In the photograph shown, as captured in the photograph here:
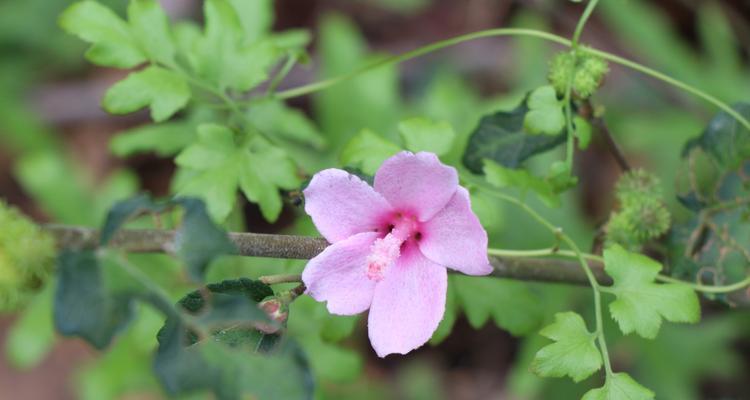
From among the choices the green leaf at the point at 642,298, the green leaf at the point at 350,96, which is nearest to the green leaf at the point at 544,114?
the green leaf at the point at 642,298

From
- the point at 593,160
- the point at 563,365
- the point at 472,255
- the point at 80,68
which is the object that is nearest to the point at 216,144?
the point at 472,255

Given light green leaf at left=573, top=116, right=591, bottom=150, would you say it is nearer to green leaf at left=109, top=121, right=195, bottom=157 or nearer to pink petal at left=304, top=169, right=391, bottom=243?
pink petal at left=304, top=169, right=391, bottom=243

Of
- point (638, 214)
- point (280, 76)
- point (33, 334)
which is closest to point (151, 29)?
point (280, 76)

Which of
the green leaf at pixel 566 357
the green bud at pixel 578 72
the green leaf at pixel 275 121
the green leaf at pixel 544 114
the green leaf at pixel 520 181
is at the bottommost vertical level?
the green leaf at pixel 275 121

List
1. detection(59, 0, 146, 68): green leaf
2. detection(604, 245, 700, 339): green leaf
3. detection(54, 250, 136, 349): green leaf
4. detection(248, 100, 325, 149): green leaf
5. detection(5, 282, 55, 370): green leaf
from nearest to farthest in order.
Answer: detection(54, 250, 136, 349): green leaf
detection(604, 245, 700, 339): green leaf
detection(59, 0, 146, 68): green leaf
detection(248, 100, 325, 149): green leaf
detection(5, 282, 55, 370): green leaf

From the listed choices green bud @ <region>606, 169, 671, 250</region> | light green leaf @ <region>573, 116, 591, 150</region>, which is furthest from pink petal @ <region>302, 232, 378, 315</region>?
green bud @ <region>606, 169, 671, 250</region>

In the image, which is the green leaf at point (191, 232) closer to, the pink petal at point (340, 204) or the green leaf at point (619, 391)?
the pink petal at point (340, 204)
